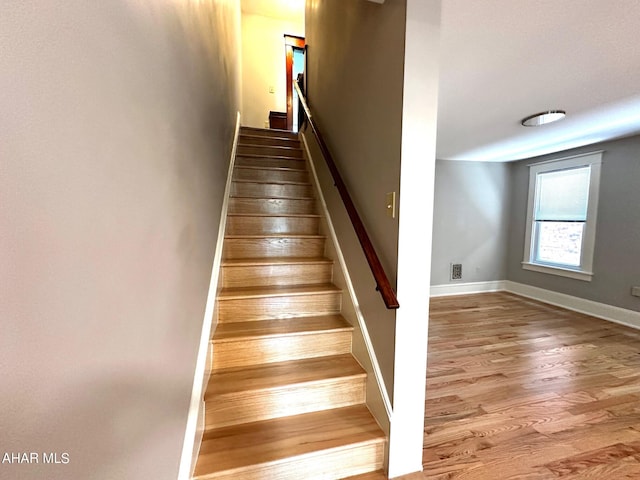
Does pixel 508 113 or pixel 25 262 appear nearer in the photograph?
pixel 25 262

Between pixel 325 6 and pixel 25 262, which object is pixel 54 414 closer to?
pixel 25 262

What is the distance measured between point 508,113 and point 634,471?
2.77m

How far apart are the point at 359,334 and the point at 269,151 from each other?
2687mm

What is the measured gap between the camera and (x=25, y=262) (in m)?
0.38

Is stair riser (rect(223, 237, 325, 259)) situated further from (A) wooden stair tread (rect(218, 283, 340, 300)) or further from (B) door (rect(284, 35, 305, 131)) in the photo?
(B) door (rect(284, 35, 305, 131))

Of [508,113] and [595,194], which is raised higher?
[508,113]

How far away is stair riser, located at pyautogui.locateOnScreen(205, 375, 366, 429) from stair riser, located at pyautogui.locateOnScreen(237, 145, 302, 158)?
272 cm

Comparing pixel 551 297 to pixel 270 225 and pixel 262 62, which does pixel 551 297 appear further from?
pixel 262 62

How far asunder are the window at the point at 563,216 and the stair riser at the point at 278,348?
13.3 ft

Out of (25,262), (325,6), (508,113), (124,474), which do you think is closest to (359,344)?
(124,474)

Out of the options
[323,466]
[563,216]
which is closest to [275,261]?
[323,466]

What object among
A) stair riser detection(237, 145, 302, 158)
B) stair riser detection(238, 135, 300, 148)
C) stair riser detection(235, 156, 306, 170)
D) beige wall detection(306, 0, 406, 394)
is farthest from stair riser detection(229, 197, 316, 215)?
stair riser detection(238, 135, 300, 148)

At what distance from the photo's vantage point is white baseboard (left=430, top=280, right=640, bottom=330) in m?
3.49

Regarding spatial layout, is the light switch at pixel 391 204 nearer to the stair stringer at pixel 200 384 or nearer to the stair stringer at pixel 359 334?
the stair stringer at pixel 359 334
